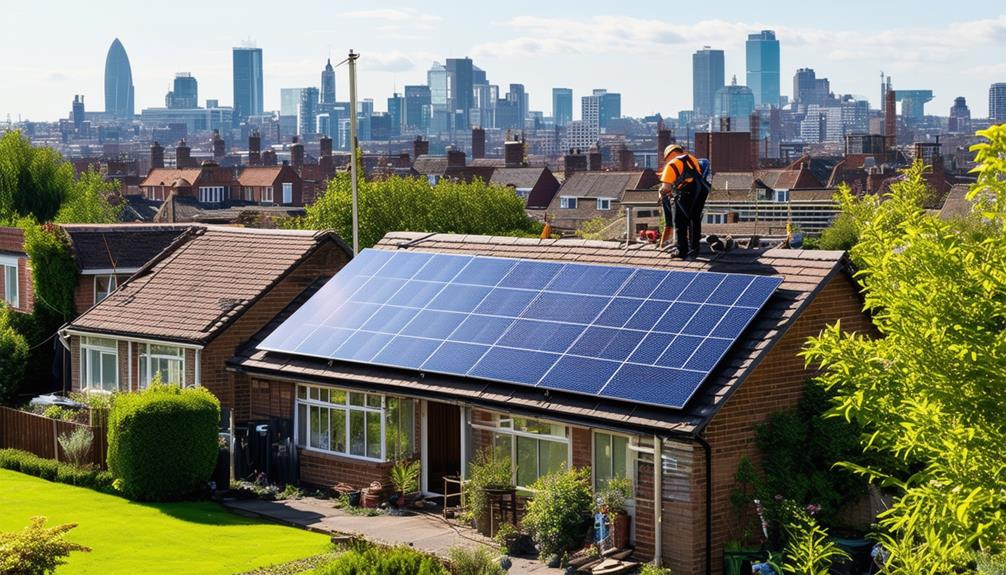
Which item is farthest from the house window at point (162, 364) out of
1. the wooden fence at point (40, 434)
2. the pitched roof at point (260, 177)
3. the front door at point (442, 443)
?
the pitched roof at point (260, 177)

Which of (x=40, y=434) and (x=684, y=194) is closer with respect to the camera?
(x=684, y=194)

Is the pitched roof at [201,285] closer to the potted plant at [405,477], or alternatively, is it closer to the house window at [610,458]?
the potted plant at [405,477]

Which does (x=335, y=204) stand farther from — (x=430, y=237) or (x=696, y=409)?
(x=696, y=409)

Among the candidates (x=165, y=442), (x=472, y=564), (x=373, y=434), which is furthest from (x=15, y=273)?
(x=472, y=564)

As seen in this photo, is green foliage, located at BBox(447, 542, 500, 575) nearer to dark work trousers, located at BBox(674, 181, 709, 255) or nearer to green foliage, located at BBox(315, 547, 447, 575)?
green foliage, located at BBox(315, 547, 447, 575)

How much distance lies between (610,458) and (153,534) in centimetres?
827

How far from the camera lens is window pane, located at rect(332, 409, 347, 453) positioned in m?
30.4

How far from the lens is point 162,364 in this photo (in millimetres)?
34719

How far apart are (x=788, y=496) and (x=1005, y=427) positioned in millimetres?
10814

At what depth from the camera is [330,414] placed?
3066 cm

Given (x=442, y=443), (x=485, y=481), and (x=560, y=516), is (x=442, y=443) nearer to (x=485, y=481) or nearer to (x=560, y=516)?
(x=485, y=481)

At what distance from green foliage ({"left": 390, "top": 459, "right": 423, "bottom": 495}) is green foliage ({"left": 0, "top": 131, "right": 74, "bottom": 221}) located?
36.2 metres

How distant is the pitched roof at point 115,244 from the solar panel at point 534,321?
37.0 ft

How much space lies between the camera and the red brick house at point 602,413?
23.8 metres
